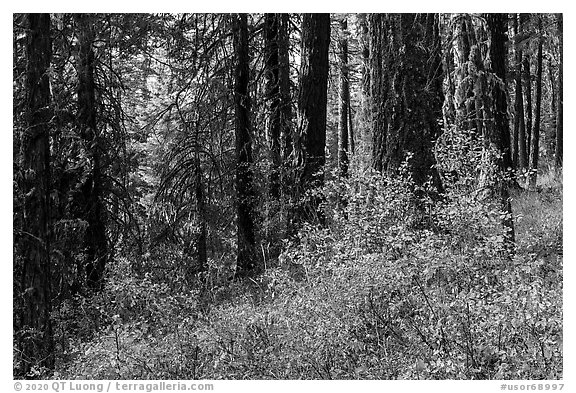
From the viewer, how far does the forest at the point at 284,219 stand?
504cm

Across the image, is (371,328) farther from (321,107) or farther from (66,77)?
(66,77)

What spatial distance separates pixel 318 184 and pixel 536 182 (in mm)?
6047

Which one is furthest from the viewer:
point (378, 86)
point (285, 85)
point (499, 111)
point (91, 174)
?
point (285, 85)

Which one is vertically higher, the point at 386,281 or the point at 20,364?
the point at 386,281

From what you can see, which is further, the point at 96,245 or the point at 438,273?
the point at 96,245

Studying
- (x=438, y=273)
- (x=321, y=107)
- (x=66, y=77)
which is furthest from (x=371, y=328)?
(x=66, y=77)

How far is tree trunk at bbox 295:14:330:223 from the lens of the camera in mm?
8922

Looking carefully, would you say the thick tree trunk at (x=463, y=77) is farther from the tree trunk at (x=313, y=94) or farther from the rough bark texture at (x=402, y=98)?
the tree trunk at (x=313, y=94)

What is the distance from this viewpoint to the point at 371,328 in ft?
17.3

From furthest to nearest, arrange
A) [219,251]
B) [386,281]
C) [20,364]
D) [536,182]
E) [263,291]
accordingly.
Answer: [536,182], [219,251], [263,291], [20,364], [386,281]

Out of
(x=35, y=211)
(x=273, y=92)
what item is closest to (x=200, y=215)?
(x=273, y=92)

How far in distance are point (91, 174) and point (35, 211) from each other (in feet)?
7.34

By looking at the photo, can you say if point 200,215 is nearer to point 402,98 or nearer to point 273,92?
point 273,92

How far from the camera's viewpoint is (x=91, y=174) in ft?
28.5
